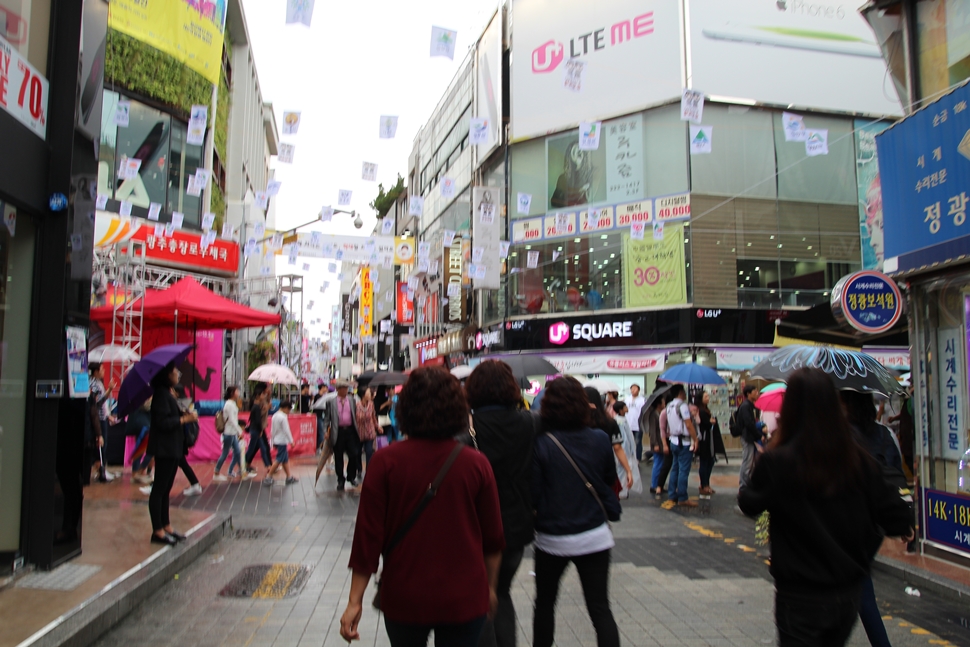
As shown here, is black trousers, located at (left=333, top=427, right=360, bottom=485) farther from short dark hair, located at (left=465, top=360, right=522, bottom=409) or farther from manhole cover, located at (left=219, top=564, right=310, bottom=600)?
short dark hair, located at (left=465, top=360, right=522, bottom=409)

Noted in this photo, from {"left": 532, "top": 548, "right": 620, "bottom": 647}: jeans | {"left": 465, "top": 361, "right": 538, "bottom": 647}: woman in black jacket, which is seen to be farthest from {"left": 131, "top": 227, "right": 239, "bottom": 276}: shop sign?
{"left": 532, "top": 548, "right": 620, "bottom": 647}: jeans

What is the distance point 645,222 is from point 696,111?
981 cm

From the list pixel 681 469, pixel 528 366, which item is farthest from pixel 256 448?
pixel 681 469

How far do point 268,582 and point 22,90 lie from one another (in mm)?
4450

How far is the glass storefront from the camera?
6.04 metres

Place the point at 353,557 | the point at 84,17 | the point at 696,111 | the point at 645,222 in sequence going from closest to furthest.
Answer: the point at 353,557 → the point at 84,17 → the point at 696,111 → the point at 645,222

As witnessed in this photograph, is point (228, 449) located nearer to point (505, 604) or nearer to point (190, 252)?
point (190, 252)

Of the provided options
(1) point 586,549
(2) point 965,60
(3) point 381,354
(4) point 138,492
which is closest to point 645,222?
(2) point 965,60

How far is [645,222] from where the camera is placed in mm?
22969

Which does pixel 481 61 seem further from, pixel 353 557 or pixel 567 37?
pixel 353 557

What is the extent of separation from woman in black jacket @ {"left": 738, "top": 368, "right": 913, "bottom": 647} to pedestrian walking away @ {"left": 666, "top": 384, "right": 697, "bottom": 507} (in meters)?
7.92

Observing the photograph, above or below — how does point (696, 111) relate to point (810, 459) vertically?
above

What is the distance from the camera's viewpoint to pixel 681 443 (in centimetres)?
1103

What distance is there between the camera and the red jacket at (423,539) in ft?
9.00
